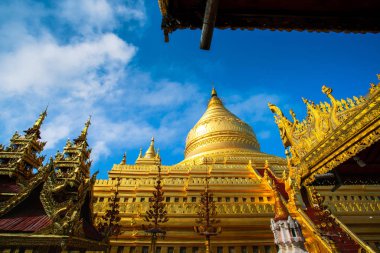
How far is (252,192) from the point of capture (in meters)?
14.7

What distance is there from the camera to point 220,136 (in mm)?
26125

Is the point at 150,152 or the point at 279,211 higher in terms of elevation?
the point at 150,152

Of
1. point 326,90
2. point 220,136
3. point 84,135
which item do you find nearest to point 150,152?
point 220,136

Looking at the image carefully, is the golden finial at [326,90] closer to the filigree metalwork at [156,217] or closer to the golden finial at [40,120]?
the filigree metalwork at [156,217]

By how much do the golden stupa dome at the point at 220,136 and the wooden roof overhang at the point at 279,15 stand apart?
20064 mm

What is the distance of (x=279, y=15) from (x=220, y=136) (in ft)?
76.4

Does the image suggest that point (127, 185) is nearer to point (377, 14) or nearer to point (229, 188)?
point (229, 188)

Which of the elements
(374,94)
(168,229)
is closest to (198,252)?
(168,229)

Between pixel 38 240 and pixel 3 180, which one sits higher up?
pixel 3 180

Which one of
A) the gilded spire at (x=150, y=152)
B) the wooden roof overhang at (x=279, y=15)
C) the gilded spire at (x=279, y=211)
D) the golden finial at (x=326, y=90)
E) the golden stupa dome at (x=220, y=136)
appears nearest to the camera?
the wooden roof overhang at (x=279, y=15)

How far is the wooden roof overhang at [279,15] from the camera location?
283 centimetres

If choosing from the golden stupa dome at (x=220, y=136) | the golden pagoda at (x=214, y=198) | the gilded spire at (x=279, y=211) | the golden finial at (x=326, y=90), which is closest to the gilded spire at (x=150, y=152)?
the golden stupa dome at (x=220, y=136)

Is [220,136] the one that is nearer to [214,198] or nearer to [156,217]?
[214,198]

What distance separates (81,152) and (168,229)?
24.1 ft
